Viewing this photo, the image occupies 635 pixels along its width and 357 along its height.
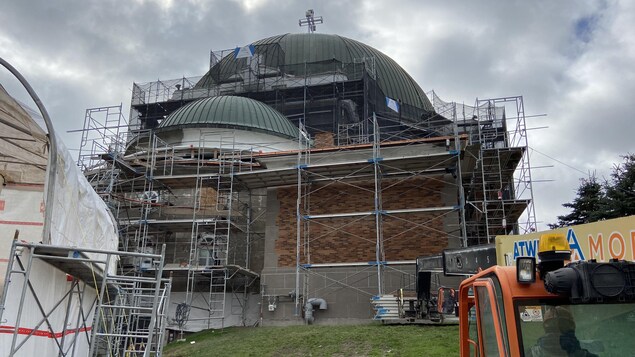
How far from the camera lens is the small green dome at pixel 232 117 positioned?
23.7 metres

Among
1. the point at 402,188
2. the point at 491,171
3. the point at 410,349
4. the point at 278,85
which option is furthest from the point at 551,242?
the point at 278,85

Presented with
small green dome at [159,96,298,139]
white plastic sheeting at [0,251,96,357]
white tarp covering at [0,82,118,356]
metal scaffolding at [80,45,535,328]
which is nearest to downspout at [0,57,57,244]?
white tarp covering at [0,82,118,356]

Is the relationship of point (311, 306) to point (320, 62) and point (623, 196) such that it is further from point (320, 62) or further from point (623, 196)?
point (320, 62)

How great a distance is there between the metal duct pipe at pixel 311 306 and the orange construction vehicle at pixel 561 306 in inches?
540

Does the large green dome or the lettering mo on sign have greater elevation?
the large green dome

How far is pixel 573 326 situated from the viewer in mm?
3703

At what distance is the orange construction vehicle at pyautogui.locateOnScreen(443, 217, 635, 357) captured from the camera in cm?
353

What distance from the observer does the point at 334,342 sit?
43.6 feet

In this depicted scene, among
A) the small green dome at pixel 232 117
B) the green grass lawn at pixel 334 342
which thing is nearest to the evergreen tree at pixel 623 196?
the green grass lawn at pixel 334 342

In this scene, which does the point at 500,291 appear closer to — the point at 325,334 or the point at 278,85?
the point at 325,334

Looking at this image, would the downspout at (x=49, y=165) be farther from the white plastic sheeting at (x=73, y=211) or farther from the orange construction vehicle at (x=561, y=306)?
the orange construction vehicle at (x=561, y=306)

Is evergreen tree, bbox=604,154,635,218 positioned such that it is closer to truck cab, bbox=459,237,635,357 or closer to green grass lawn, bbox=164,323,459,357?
green grass lawn, bbox=164,323,459,357

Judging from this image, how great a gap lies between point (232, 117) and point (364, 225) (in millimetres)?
8831

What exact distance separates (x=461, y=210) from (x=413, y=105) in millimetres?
14871
